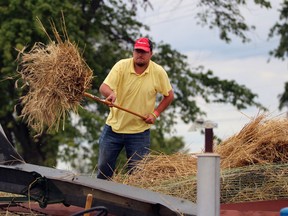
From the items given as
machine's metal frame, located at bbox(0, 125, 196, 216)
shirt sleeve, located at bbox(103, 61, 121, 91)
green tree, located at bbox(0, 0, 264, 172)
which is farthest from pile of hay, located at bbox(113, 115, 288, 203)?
green tree, located at bbox(0, 0, 264, 172)

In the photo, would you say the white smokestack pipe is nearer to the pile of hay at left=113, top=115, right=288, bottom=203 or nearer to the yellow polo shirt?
the pile of hay at left=113, top=115, right=288, bottom=203

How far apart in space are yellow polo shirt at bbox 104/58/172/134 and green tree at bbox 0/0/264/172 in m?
10.8

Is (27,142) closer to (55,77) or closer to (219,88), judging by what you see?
(219,88)

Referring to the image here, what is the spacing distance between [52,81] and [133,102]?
4.51ft

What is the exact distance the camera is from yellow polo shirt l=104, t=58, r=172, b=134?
698cm

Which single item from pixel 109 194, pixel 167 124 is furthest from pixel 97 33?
pixel 109 194

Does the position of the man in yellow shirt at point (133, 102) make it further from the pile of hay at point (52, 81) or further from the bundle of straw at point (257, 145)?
the bundle of straw at point (257, 145)

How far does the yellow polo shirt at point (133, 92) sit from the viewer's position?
6.98 m

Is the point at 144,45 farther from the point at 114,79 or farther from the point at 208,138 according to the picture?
the point at 208,138

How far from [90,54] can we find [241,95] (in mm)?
4361

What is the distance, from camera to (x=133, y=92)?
22.9 feet

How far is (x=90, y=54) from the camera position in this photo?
1948 centimetres

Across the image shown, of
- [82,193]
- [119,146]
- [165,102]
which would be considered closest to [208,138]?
[82,193]

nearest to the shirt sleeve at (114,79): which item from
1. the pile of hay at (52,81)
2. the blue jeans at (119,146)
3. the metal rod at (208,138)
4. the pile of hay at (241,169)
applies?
the blue jeans at (119,146)
